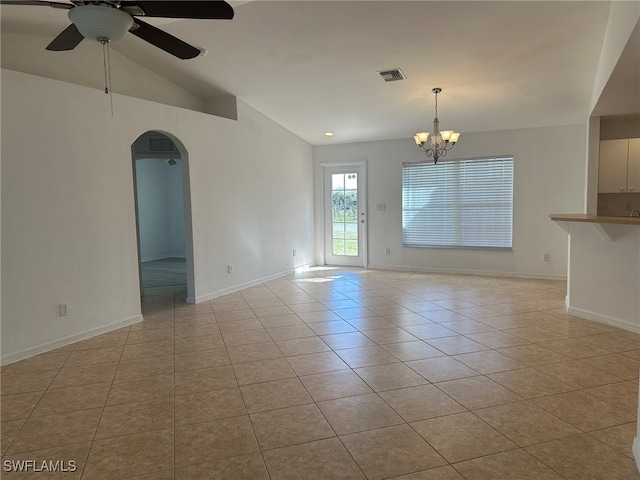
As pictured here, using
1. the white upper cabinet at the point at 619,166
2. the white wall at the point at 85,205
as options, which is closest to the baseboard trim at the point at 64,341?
the white wall at the point at 85,205

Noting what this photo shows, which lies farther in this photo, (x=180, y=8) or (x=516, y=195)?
(x=516, y=195)

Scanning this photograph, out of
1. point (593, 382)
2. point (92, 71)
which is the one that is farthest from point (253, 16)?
point (593, 382)

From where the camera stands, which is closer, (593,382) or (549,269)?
(593,382)

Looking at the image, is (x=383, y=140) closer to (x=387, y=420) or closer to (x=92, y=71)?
(x=92, y=71)

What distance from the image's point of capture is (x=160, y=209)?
32.0 ft

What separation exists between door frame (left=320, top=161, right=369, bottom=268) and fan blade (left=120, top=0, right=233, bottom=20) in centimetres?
583

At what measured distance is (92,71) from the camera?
4496 millimetres

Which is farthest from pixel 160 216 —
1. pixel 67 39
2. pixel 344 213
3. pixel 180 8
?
pixel 180 8

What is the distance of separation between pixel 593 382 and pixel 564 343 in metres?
0.82

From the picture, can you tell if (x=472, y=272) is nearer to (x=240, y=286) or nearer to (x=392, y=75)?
(x=392, y=75)

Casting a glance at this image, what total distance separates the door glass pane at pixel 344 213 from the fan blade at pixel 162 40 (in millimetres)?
5574

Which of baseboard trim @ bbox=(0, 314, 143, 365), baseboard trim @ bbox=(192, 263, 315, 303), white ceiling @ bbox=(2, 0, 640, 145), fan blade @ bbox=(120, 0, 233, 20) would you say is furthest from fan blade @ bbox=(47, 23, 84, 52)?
baseboard trim @ bbox=(192, 263, 315, 303)

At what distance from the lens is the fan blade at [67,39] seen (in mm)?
2395

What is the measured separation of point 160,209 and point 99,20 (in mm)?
8276
